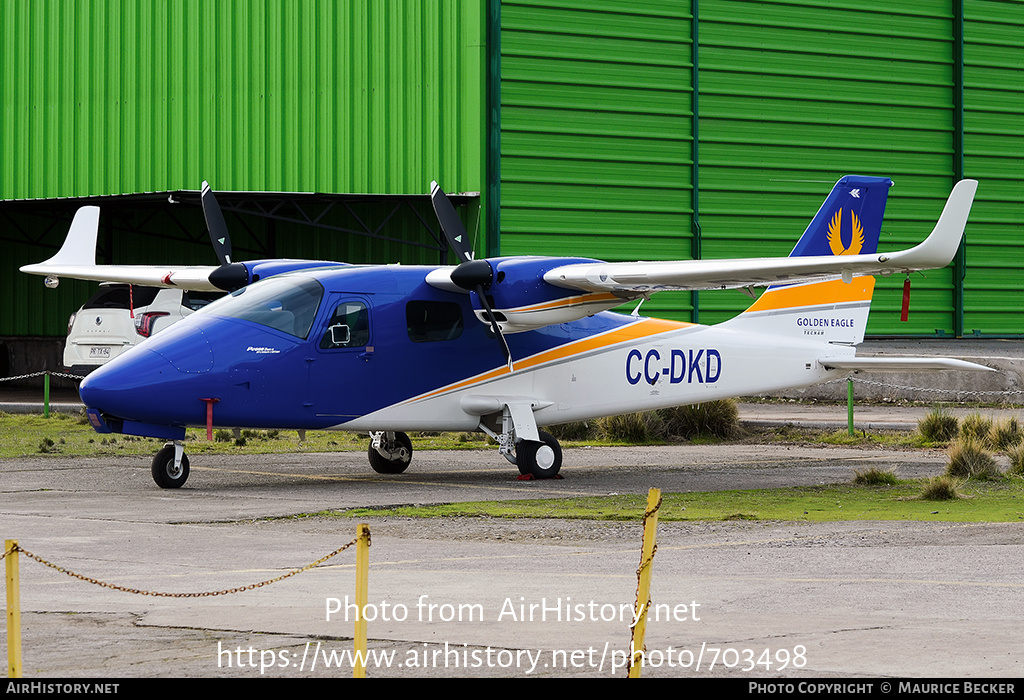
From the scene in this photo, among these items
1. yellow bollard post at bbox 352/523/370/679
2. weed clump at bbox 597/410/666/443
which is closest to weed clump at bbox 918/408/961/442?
weed clump at bbox 597/410/666/443

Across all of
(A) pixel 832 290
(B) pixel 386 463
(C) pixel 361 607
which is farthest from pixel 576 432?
(C) pixel 361 607

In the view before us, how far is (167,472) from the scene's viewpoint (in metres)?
16.0

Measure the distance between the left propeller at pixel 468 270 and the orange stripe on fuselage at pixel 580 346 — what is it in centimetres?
27

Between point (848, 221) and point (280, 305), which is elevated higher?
point (848, 221)

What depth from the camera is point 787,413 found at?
29734 millimetres

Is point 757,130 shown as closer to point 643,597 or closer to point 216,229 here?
point 216,229

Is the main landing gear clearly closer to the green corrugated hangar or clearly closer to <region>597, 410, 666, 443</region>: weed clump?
<region>597, 410, 666, 443</region>: weed clump

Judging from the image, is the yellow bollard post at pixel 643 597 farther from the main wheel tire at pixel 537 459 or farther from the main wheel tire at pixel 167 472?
the main wheel tire at pixel 167 472

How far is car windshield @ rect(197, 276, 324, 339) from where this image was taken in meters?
16.2

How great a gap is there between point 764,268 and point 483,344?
164 inches

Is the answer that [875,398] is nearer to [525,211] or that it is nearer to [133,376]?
[525,211]

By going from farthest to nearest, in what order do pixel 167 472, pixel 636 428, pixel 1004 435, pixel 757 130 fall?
pixel 757 130 < pixel 636 428 < pixel 1004 435 < pixel 167 472

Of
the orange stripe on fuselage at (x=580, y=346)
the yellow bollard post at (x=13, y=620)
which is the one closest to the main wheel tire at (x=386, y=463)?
the orange stripe on fuselage at (x=580, y=346)

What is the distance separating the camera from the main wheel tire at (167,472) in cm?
1602
